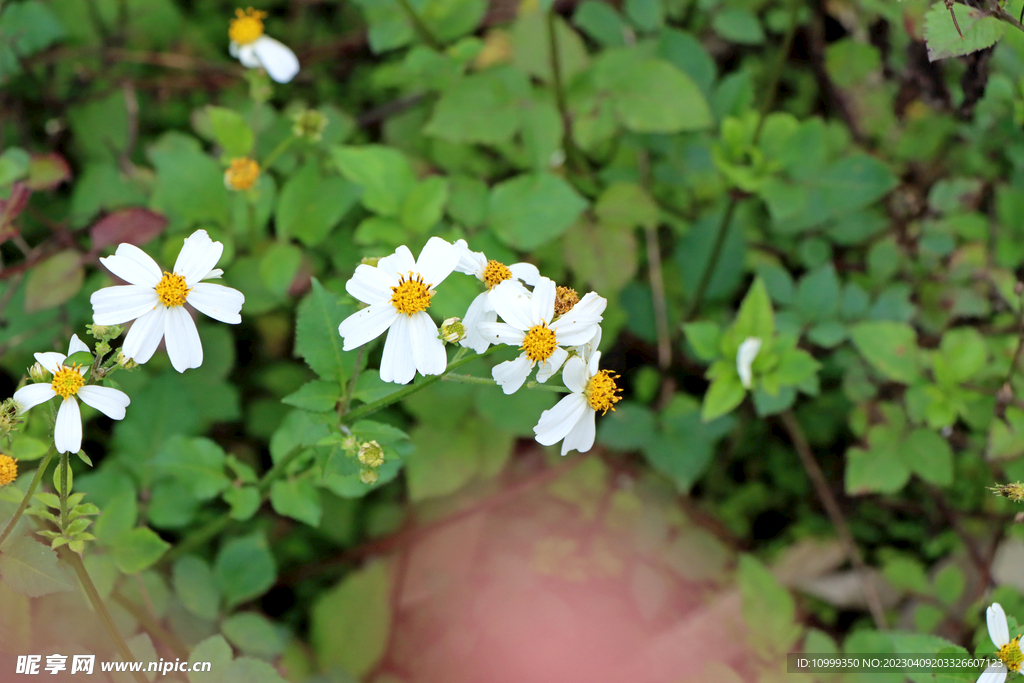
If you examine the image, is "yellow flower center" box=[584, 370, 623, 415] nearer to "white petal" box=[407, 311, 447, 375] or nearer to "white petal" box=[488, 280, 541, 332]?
"white petal" box=[488, 280, 541, 332]

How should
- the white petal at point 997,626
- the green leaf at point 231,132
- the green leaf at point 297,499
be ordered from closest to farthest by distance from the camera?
the white petal at point 997,626, the green leaf at point 297,499, the green leaf at point 231,132

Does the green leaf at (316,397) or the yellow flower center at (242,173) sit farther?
the yellow flower center at (242,173)

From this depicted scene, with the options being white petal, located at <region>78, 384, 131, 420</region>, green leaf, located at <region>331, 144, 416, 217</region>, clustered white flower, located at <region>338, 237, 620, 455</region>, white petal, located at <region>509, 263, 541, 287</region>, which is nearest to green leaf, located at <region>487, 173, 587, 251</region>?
green leaf, located at <region>331, 144, 416, 217</region>

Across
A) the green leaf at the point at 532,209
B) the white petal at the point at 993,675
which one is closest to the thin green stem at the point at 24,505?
the green leaf at the point at 532,209

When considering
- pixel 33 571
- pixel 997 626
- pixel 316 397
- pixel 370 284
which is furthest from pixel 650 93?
pixel 33 571

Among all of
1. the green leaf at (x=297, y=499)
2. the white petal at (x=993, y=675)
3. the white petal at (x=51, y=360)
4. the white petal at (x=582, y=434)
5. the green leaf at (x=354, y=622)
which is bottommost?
the green leaf at (x=354, y=622)

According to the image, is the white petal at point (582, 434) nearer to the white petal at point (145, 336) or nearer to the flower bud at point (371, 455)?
the flower bud at point (371, 455)

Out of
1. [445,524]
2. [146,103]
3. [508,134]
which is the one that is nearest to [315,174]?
[508,134]
